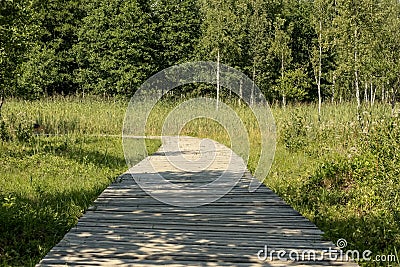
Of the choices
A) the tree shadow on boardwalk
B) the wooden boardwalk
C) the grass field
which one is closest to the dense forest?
the grass field

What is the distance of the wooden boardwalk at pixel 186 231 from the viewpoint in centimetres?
414

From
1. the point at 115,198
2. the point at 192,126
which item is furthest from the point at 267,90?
the point at 115,198

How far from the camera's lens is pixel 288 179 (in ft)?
27.5

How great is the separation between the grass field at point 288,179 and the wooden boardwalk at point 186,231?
282 mm

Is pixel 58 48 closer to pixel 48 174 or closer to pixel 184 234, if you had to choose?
pixel 48 174

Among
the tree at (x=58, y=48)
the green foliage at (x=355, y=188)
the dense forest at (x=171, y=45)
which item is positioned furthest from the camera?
the tree at (x=58, y=48)

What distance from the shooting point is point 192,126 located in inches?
752

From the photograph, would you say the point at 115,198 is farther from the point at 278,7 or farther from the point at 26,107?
the point at 278,7

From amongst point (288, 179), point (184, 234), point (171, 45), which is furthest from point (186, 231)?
point (171, 45)

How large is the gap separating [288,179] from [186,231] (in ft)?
12.2

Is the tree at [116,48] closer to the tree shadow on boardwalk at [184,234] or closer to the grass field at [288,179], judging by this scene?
the grass field at [288,179]

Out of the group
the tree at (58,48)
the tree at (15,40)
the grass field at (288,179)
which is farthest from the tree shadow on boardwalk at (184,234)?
the tree at (58,48)

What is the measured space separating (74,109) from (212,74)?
13.4 metres

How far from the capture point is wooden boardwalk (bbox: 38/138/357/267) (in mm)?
4145
